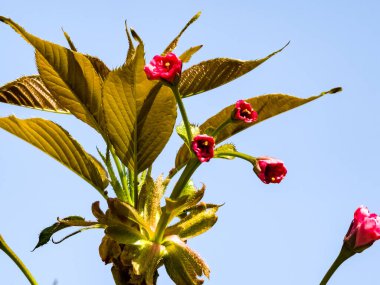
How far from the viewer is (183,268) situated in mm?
1662

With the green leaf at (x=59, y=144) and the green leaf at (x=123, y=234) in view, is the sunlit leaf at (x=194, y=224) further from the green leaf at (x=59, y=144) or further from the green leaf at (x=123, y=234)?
the green leaf at (x=59, y=144)

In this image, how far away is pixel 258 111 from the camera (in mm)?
1806

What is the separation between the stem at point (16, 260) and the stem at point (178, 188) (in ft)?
0.95

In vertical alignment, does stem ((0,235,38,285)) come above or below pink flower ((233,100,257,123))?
below

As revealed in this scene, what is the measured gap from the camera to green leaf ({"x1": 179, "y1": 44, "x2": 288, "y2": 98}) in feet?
5.94

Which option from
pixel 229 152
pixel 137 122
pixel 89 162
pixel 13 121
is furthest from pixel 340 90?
pixel 13 121

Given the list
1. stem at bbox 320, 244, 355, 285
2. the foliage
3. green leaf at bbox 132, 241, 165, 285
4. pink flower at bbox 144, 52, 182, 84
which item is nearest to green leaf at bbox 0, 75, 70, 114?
the foliage

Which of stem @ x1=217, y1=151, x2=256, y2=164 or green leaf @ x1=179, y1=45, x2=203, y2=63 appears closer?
stem @ x1=217, y1=151, x2=256, y2=164

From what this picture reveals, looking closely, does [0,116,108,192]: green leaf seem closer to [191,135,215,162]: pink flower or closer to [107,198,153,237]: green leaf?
[107,198,153,237]: green leaf

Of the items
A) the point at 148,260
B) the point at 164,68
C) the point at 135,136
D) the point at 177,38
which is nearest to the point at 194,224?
the point at 148,260

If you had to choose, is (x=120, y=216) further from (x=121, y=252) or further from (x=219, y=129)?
(x=219, y=129)

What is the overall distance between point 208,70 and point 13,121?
461 millimetres

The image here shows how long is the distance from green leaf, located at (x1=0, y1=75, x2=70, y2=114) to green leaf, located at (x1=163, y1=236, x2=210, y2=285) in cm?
47

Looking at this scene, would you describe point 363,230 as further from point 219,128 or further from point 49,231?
point 49,231
